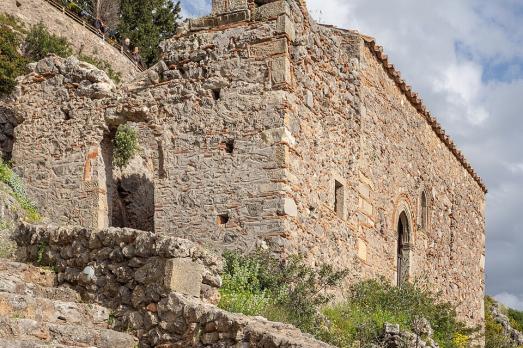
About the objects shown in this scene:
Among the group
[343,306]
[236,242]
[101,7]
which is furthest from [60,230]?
[101,7]

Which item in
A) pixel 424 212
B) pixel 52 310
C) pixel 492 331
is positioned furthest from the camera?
pixel 492 331

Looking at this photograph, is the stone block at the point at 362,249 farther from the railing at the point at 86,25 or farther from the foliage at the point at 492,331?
the railing at the point at 86,25

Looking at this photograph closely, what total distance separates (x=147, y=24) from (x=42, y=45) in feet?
37.4

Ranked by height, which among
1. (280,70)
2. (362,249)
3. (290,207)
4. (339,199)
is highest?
(280,70)

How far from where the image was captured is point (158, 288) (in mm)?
7977

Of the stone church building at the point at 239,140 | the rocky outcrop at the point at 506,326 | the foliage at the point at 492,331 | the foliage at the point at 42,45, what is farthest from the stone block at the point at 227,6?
the rocky outcrop at the point at 506,326

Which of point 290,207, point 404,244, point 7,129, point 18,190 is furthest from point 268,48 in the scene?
point 404,244

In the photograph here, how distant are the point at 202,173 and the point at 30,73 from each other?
4372 millimetres

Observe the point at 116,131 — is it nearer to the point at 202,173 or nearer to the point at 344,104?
the point at 202,173

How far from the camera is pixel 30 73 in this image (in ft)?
46.8

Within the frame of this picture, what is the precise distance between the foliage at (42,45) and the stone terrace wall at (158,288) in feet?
48.2

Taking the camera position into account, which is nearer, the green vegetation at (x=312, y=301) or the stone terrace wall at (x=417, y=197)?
the green vegetation at (x=312, y=301)

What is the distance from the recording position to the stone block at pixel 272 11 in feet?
39.5

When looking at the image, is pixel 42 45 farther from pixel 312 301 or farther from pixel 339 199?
pixel 312 301
